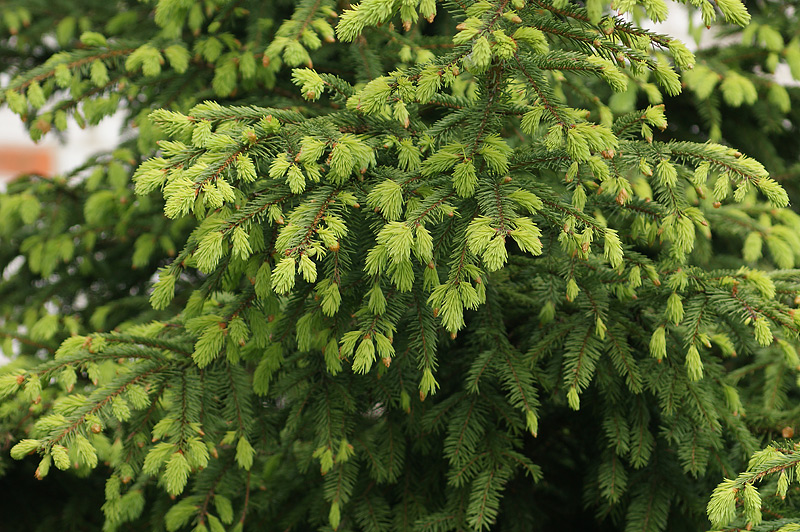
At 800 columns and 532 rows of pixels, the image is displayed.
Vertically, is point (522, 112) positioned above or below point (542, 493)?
above

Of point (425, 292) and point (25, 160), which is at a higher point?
point (425, 292)

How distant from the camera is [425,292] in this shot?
173 cm

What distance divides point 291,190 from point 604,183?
769 millimetres

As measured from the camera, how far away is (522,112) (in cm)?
151

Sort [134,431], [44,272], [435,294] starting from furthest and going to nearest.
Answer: [44,272], [134,431], [435,294]

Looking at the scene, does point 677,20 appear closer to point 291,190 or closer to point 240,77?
point 240,77

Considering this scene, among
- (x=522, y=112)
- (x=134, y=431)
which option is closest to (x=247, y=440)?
(x=134, y=431)

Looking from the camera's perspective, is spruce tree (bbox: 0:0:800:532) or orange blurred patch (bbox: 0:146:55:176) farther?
orange blurred patch (bbox: 0:146:55:176)

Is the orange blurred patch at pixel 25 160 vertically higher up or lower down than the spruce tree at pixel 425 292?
lower down

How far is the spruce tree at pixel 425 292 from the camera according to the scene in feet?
4.74

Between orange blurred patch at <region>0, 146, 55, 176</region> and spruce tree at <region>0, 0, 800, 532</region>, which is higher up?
spruce tree at <region>0, 0, 800, 532</region>

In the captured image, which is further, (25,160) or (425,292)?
(25,160)

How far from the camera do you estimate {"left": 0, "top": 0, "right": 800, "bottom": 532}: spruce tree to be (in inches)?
56.9

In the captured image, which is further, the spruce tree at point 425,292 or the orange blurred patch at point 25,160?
the orange blurred patch at point 25,160
